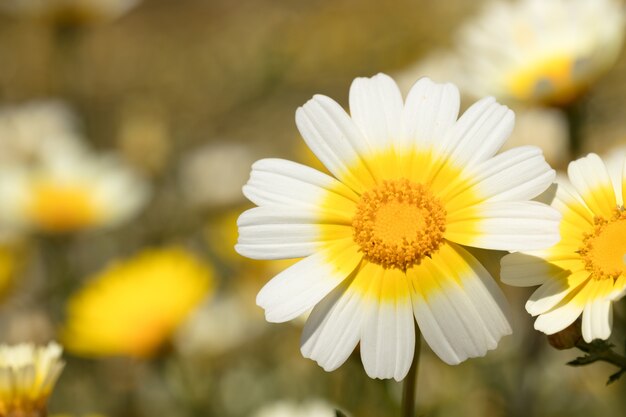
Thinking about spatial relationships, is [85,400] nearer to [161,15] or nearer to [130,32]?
[130,32]

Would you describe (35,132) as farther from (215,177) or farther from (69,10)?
(215,177)

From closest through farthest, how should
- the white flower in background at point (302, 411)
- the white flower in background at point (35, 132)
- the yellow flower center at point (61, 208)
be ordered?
the white flower in background at point (302, 411) < the yellow flower center at point (61, 208) < the white flower in background at point (35, 132)

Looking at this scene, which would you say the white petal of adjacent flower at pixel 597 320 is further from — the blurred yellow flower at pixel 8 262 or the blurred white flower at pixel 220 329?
the blurred yellow flower at pixel 8 262

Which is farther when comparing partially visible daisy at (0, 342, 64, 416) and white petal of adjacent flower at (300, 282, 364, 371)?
partially visible daisy at (0, 342, 64, 416)

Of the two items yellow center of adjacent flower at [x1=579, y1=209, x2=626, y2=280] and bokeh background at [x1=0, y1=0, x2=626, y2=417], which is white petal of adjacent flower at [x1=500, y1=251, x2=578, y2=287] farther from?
bokeh background at [x1=0, y1=0, x2=626, y2=417]

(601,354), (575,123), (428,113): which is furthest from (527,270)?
(575,123)

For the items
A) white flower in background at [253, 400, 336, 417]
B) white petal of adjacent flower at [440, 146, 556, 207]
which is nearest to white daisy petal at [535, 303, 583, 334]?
white petal of adjacent flower at [440, 146, 556, 207]

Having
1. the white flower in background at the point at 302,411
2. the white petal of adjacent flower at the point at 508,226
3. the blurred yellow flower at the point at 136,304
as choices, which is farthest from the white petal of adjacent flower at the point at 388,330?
the blurred yellow flower at the point at 136,304
